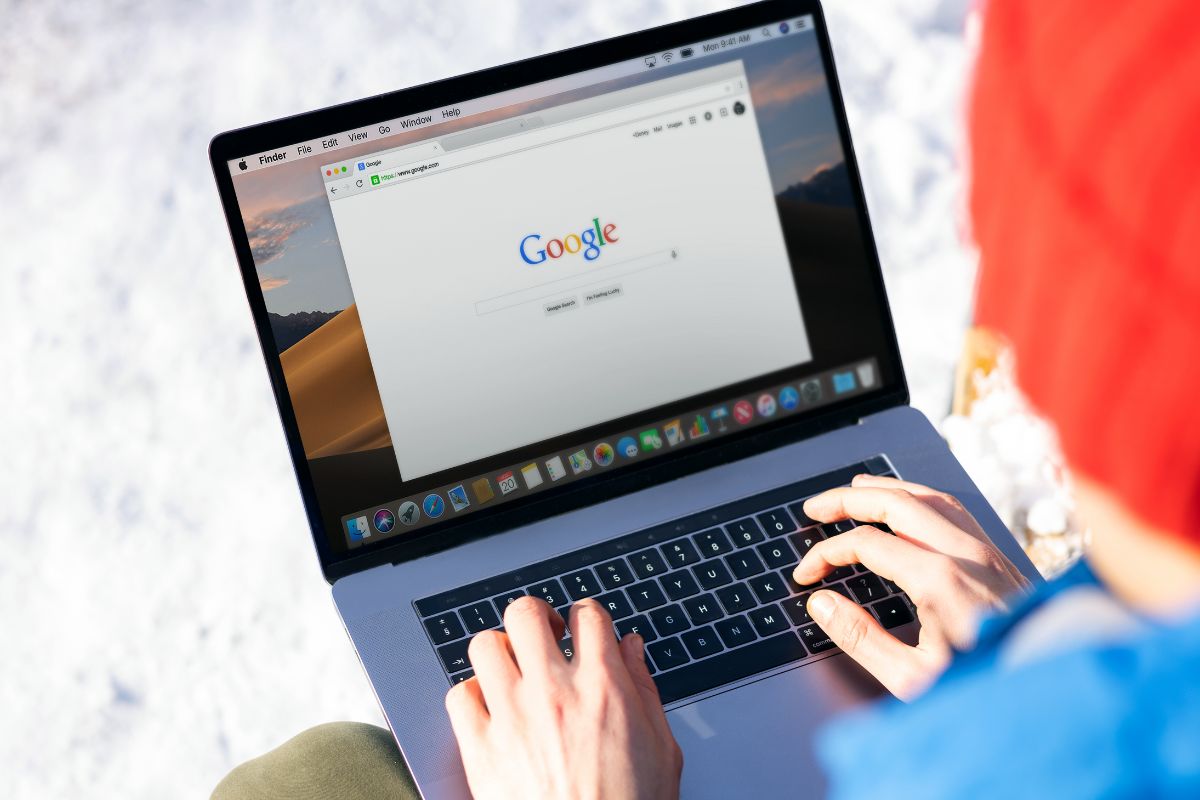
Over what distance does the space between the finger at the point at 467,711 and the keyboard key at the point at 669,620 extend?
Result: 0.15 metres

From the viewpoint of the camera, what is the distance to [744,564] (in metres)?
0.79

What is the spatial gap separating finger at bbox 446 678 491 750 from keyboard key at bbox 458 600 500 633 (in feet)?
0.27

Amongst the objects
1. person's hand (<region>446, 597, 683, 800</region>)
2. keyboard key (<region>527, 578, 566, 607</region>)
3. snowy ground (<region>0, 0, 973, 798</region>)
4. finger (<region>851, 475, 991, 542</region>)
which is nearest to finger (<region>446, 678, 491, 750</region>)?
person's hand (<region>446, 597, 683, 800</region>)

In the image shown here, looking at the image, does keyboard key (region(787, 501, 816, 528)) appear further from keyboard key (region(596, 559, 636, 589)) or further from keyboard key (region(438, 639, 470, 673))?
keyboard key (region(438, 639, 470, 673))

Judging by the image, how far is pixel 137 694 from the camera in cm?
121

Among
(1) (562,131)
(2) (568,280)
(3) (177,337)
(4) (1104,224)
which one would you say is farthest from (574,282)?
(3) (177,337)

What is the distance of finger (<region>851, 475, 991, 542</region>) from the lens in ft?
2.49

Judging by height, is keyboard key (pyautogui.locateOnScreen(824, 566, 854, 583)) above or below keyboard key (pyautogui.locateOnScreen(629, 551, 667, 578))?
below

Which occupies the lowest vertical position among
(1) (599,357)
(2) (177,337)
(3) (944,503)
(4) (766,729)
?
(4) (766,729)

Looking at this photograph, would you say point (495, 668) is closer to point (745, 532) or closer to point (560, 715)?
point (560, 715)

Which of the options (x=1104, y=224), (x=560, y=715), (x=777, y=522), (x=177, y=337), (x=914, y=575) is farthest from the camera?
(x=177, y=337)

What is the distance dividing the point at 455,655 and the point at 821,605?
262 mm

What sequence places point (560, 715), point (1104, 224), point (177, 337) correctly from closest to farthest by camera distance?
point (1104, 224) < point (560, 715) < point (177, 337)

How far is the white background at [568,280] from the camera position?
2.54 ft
